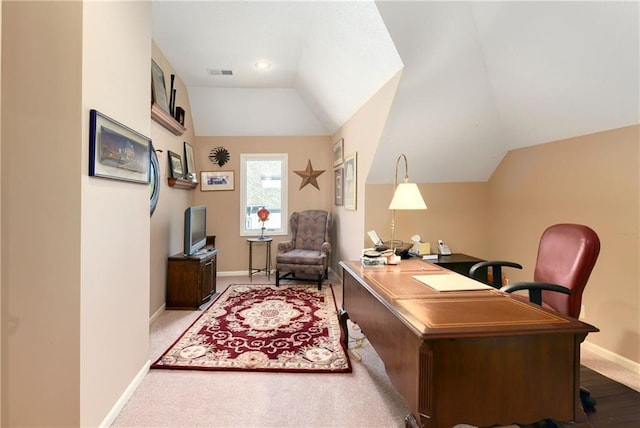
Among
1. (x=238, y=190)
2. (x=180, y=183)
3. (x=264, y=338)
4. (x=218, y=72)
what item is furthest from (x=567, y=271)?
(x=238, y=190)

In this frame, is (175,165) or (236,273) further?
(236,273)

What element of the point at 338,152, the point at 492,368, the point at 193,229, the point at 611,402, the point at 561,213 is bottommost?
the point at 611,402

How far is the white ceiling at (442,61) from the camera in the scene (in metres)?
2.09

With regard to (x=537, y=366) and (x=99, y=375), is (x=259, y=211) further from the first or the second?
(x=537, y=366)

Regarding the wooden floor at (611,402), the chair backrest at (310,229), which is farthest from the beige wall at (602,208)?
the chair backrest at (310,229)

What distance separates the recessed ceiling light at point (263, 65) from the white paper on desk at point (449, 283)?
124 inches

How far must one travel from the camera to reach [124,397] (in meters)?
1.92

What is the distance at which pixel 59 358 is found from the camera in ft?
4.93

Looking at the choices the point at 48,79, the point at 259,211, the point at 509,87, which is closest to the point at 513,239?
the point at 509,87

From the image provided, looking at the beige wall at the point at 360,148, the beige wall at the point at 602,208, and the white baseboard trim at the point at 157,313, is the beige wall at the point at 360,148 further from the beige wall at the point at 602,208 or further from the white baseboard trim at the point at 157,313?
the white baseboard trim at the point at 157,313

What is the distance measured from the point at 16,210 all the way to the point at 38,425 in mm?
1034

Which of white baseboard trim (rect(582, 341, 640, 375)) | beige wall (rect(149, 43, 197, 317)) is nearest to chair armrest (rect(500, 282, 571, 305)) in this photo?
white baseboard trim (rect(582, 341, 640, 375))

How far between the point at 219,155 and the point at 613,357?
5362 millimetres

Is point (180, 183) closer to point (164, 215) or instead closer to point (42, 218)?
point (164, 215)
